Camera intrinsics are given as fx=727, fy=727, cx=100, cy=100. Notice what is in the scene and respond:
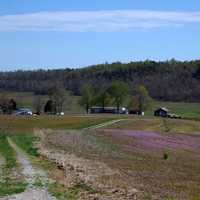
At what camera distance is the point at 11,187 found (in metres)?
22.2

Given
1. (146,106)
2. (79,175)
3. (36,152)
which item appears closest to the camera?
(79,175)

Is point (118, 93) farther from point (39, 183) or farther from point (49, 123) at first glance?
point (39, 183)

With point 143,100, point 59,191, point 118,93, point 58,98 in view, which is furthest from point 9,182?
point 118,93

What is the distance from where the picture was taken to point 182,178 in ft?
100

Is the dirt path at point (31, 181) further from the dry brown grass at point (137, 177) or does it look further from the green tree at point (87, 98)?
the green tree at point (87, 98)

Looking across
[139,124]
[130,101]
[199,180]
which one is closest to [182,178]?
[199,180]

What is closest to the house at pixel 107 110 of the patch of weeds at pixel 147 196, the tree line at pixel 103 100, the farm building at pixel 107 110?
the farm building at pixel 107 110

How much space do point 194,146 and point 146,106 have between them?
125955mm

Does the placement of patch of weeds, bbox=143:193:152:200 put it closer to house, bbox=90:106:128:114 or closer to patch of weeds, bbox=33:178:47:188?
patch of weeds, bbox=33:178:47:188

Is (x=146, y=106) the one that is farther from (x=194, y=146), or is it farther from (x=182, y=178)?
(x=182, y=178)

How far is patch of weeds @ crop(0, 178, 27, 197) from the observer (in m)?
21.0

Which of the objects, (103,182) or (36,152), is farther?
(36,152)

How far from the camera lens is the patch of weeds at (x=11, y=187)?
68.8ft

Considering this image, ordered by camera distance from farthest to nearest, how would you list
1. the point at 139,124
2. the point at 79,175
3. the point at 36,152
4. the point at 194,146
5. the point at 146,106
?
the point at 146,106 → the point at 139,124 → the point at 194,146 → the point at 36,152 → the point at 79,175
